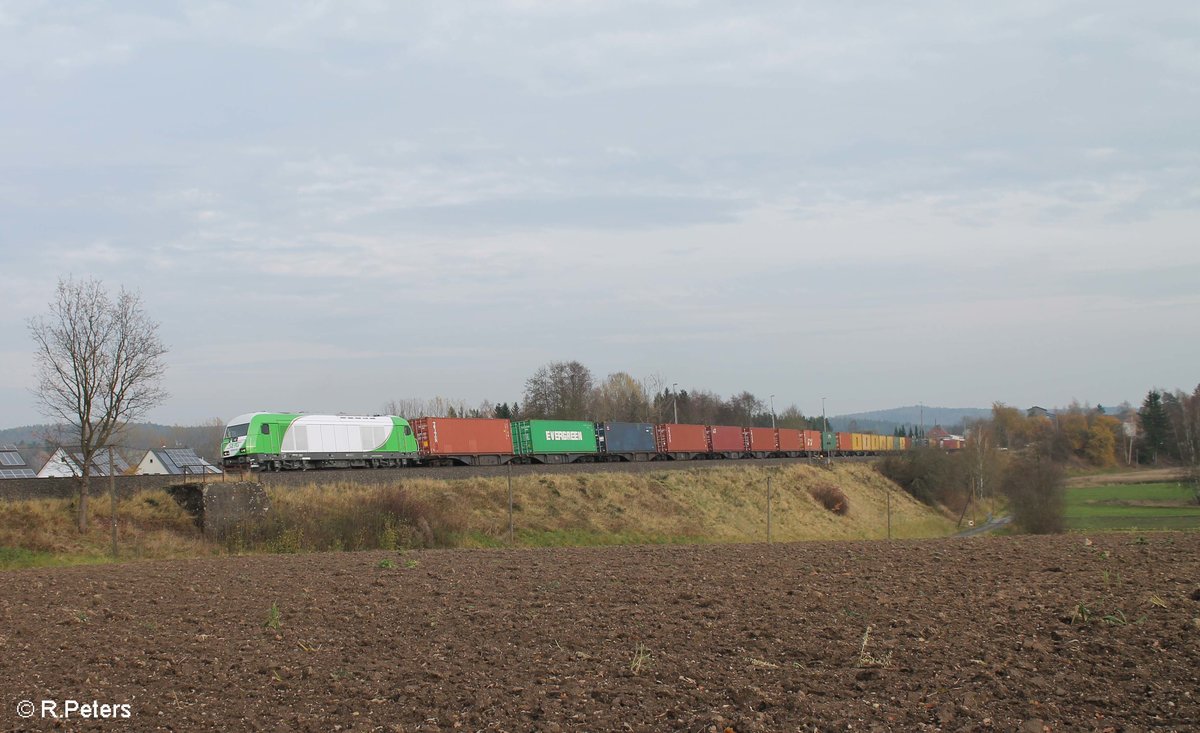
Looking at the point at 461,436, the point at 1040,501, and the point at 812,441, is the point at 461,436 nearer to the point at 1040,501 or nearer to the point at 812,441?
the point at 1040,501

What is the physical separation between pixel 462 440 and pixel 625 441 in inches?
623

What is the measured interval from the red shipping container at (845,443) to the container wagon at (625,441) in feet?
119

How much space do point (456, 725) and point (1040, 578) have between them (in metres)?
7.87

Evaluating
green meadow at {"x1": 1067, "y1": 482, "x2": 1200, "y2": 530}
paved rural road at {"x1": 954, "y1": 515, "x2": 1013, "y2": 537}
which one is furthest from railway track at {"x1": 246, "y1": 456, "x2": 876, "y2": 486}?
green meadow at {"x1": 1067, "y1": 482, "x2": 1200, "y2": 530}

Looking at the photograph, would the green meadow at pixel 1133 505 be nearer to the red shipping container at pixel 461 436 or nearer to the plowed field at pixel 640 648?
the red shipping container at pixel 461 436

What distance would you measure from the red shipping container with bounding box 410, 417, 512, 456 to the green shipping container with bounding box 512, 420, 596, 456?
83cm

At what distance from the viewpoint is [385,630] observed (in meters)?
9.48

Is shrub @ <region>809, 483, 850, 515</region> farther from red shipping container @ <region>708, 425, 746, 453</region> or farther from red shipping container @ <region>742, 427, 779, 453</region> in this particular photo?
red shipping container @ <region>742, 427, 779, 453</region>

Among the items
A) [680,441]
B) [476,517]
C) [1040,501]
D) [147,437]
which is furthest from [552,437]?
[147,437]

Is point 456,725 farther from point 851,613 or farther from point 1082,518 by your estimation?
point 1082,518

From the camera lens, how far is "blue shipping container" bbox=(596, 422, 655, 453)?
191 feet

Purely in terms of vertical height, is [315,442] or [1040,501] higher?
[315,442]

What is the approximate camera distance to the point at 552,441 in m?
53.3

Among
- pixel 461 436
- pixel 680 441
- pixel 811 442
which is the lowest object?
pixel 811 442
